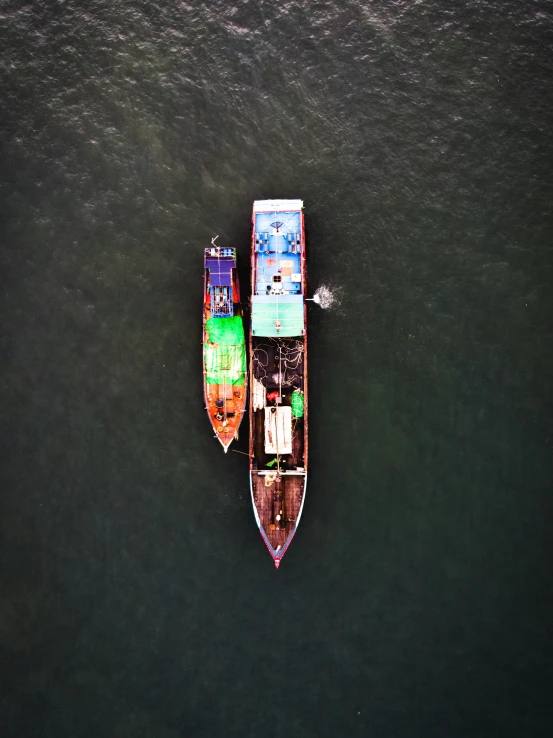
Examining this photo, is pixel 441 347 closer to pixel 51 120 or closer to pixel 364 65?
pixel 364 65

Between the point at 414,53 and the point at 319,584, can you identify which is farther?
the point at 414,53

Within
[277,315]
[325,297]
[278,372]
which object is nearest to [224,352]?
[278,372]

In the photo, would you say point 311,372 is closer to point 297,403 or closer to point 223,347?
point 297,403

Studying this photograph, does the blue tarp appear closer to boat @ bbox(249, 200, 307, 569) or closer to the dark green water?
boat @ bbox(249, 200, 307, 569)

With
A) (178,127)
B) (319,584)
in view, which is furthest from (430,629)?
(178,127)

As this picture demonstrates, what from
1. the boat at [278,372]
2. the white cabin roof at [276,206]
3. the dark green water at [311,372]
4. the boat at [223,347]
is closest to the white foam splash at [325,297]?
the dark green water at [311,372]
